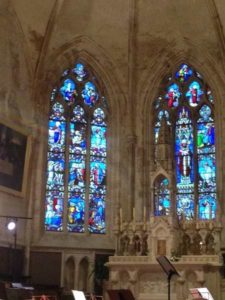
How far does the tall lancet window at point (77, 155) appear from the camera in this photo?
19.6 m

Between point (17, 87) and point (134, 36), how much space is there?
458cm

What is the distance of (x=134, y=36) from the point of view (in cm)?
2084

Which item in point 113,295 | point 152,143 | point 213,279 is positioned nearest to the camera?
point 113,295

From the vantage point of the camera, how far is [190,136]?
2050 cm

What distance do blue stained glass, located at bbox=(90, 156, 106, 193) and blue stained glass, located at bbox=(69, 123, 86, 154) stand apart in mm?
529

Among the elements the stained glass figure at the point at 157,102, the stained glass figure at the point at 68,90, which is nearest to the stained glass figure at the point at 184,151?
the stained glass figure at the point at 157,102

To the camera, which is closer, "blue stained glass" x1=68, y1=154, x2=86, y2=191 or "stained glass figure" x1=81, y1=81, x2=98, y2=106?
"blue stained glass" x1=68, y1=154, x2=86, y2=191

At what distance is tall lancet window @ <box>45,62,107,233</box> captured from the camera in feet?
64.3

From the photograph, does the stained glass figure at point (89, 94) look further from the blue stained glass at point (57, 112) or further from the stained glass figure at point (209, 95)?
the stained glass figure at point (209, 95)

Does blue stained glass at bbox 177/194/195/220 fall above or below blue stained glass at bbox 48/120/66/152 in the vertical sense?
below

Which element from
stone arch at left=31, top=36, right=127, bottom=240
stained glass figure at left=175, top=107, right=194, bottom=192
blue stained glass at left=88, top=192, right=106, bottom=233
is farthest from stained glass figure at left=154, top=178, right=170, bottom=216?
blue stained glass at left=88, top=192, right=106, bottom=233

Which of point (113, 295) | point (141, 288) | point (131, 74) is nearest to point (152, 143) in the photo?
point (131, 74)

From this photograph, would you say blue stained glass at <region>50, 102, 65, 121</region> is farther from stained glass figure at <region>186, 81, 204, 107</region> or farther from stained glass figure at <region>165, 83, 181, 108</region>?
stained glass figure at <region>186, 81, 204, 107</region>

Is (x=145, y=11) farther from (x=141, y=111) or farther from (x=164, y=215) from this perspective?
(x=164, y=215)
